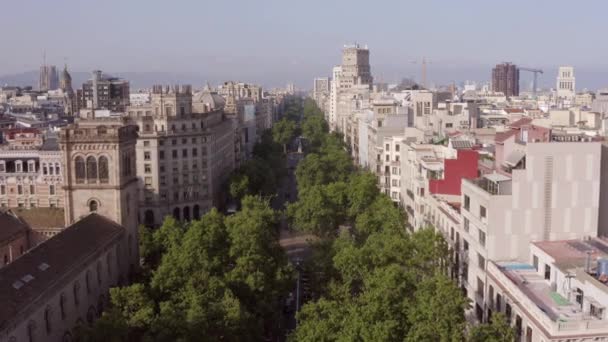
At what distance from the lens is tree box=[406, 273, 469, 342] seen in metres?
41.7

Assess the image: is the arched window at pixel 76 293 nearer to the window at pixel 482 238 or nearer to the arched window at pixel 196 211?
the window at pixel 482 238

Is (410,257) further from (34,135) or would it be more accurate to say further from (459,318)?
(34,135)

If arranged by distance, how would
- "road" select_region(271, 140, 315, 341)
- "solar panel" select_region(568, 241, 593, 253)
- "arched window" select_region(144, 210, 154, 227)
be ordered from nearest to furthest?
"solar panel" select_region(568, 241, 593, 253) < "road" select_region(271, 140, 315, 341) < "arched window" select_region(144, 210, 154, 227)

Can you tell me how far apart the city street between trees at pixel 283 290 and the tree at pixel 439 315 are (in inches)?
3.0

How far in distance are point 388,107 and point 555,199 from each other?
310 feet

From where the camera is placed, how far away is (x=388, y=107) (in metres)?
144

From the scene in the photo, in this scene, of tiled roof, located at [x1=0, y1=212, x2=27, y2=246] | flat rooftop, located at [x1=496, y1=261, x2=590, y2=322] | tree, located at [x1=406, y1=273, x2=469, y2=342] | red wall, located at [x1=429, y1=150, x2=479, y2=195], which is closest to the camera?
flat rooftop, located at [x1=496, y1=261, x2=590, y2=322]

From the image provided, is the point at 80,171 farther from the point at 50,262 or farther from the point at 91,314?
the point at 50,262

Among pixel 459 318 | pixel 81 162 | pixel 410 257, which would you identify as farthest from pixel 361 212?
pixel 459 318

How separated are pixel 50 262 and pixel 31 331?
7084 millimetres

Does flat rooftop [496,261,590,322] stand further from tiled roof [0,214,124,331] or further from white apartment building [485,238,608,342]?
tiled roof [0,214,124,331]

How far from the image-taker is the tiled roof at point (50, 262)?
41.8 m

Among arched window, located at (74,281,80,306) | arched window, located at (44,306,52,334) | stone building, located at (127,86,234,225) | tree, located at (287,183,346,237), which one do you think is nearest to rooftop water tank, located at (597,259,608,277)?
arched window, located at (44,306,52,334)

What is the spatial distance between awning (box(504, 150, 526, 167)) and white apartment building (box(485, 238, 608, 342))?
7112 mm
